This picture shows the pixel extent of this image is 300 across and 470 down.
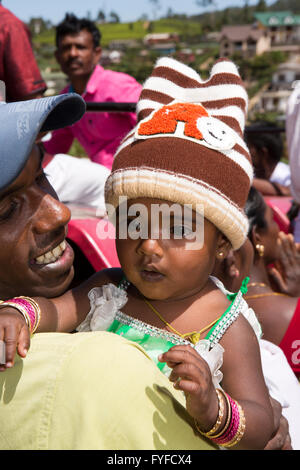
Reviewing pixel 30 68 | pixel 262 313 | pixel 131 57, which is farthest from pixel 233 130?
pixel 131 57

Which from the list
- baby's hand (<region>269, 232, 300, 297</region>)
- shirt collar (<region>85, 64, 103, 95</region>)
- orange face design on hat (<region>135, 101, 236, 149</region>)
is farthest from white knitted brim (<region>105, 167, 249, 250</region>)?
shirt collar (<region>85, 64, 103, 95</region>)

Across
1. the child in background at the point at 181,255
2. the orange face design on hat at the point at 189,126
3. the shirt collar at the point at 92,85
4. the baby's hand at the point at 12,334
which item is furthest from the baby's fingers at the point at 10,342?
the shirt collar at the point at 92,85

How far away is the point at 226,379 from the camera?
1.52 metres

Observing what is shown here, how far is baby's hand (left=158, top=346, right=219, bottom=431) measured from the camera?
Result: 3.87 ft

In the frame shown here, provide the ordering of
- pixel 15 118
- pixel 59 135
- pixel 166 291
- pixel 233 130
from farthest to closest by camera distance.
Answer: pixel 59 135 → pixel 233 130 → pixel 166 291 → pixel 15 118

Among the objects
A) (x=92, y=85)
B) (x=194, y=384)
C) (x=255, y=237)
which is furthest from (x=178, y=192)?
(x=92, y=85)

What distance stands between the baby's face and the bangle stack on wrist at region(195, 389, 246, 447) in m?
0.40

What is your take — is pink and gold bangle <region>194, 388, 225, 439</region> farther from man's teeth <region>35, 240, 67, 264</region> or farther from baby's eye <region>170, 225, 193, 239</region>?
man's teeth <region>35, 240, 67, 264</region>

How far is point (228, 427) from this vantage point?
127cm

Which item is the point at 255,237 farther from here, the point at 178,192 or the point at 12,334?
the point at 12,334

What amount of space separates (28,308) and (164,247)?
16.4 inches

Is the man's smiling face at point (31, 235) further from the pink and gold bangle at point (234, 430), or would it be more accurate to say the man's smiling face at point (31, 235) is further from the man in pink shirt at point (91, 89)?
the man in pink shirt at point (91, 89)

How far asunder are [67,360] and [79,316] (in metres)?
0.67

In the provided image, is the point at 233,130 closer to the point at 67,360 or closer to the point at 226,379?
the point at 226,379
